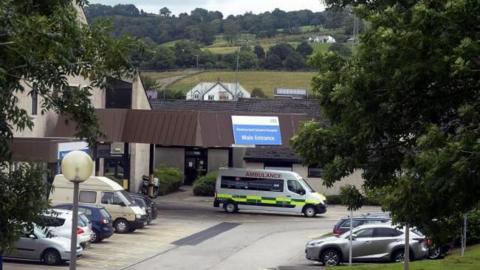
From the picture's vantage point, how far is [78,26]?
8.27 meters

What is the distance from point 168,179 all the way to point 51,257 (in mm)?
30011

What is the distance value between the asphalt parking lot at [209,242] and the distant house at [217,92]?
58122 mm

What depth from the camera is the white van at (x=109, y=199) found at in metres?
38.3

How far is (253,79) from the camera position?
12975 cm

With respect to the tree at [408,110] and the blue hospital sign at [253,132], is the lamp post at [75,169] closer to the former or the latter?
the tree at [408,110]

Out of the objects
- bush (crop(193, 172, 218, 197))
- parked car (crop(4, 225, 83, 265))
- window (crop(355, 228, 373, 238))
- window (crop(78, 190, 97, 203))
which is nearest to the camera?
parked car (crop(4, 225, 83, 265))

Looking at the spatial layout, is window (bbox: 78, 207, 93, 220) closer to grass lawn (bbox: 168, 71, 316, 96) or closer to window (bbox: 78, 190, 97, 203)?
window (bbox: 78, 190, 97, 203)

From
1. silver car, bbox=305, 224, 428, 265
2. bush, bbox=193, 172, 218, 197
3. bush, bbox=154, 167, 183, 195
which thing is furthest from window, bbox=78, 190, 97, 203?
bush, bbox=193, 172, 218, 197

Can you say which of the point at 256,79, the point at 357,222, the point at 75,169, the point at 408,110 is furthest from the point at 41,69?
the point at 256,79

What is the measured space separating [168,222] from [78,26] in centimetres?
3499

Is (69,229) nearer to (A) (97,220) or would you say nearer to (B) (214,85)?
(A) (97,220)

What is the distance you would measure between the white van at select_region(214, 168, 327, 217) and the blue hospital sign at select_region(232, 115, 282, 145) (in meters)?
1.77

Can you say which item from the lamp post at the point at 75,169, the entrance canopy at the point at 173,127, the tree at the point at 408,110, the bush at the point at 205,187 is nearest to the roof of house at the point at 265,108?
the bush at the point at 205,187

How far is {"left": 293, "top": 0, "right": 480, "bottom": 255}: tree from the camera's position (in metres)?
11.3
